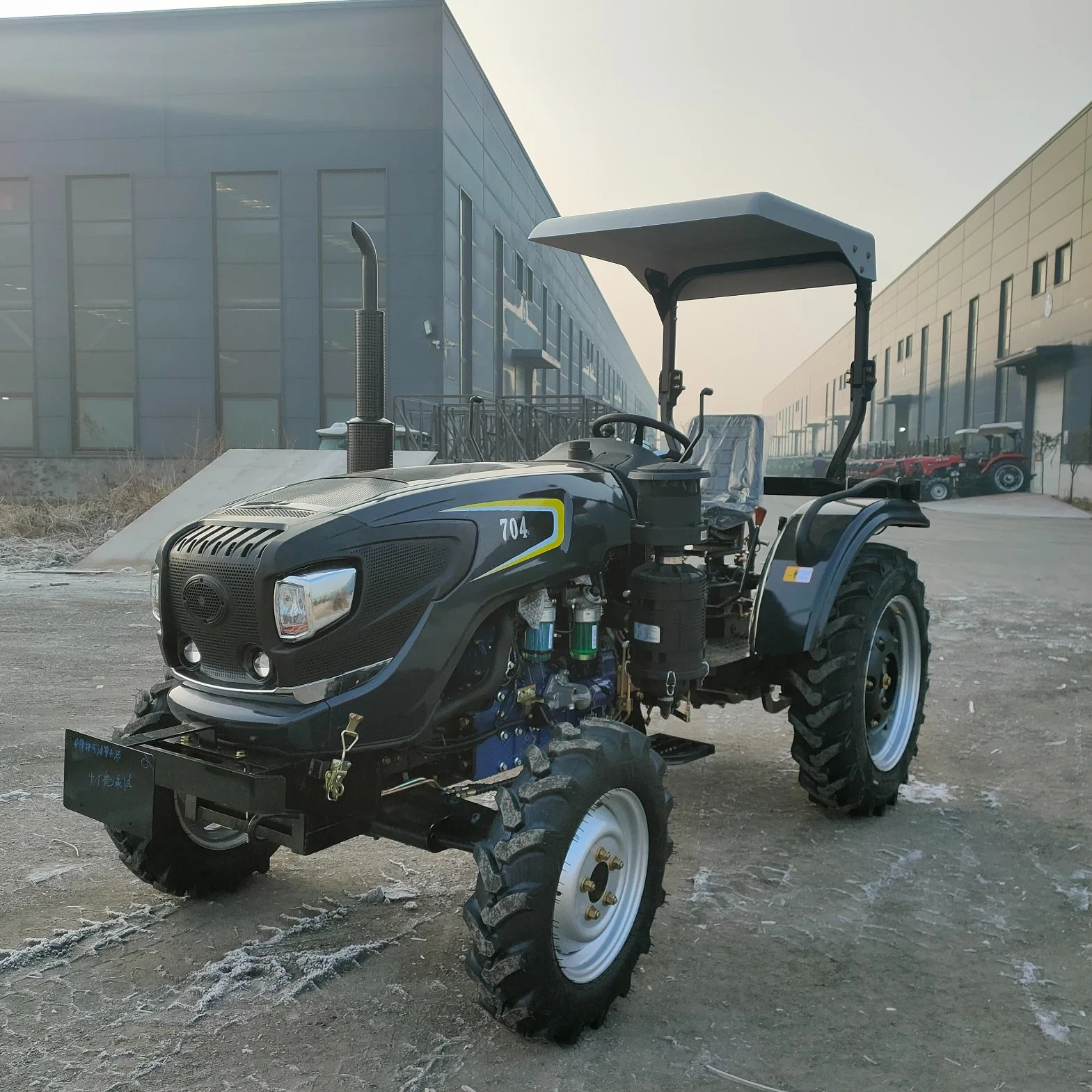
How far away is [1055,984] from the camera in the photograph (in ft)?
8.63

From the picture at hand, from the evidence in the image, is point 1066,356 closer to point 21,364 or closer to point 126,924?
point 21,364

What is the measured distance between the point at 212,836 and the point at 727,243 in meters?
2.96

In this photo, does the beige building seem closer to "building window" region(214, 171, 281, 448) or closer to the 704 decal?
"building window" region(214, 171, 281, 448)

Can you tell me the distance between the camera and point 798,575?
12.0 feet

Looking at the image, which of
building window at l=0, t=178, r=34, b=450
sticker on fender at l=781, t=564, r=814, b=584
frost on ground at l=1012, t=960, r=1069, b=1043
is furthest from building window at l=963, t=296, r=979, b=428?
frost on ground at l=1012, t=960, r=1069, b=1043

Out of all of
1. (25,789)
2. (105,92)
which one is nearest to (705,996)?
(25,789)

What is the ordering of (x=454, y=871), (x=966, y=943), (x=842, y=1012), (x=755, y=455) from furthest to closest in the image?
(x=755, y=455) → (x=454, y=871) → (x=966, y=943) → (x=842, y=1012)

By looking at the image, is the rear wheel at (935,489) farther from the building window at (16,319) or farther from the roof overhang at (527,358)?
the building window at (16,319)

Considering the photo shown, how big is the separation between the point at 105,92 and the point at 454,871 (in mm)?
23152

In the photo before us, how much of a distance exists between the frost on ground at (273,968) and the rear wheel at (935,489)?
83.8 ft

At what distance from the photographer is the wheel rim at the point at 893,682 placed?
4.04 metres

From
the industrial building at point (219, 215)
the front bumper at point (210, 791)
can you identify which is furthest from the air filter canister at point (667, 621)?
the industrial building at point (219, 215)

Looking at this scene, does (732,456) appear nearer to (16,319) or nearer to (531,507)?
(531,507)

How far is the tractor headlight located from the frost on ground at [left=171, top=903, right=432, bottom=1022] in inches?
36.5
